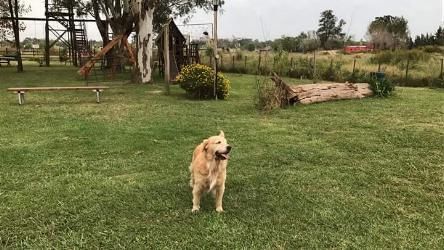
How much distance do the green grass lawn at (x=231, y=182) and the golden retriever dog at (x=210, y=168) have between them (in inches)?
8.8

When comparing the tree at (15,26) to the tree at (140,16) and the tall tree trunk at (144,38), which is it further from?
the tall tree trunk at (144,38)

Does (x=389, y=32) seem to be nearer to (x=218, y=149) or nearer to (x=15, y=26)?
(x=15, y=26)

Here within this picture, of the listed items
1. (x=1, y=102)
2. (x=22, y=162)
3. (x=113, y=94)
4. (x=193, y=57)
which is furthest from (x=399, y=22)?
(x=22, y=162)

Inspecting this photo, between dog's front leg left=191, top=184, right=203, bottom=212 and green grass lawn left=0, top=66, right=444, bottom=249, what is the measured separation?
7 cm

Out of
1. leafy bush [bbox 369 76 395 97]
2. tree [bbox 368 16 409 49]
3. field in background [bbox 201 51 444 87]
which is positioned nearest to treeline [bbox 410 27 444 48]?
tree [bbox 368 16 409 49]

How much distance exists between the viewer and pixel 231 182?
16.9ft

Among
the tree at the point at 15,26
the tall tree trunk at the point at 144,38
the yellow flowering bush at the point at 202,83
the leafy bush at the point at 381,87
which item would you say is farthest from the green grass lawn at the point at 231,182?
the tree at the point at 15,26

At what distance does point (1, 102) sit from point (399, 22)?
44293 mm

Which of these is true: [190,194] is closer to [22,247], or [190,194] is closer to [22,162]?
[22,247]

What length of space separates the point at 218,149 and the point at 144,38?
14506mm

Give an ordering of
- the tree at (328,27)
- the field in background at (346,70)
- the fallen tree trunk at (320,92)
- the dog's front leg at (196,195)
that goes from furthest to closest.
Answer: the tree at (328,27) → the field in background at (346,70) → the fallen tree trunk at (320,92) → the dog's front leg at (196,195)

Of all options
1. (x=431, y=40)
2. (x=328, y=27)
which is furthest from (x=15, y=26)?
(x=328, y=27)

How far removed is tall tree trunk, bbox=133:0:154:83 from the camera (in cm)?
1709

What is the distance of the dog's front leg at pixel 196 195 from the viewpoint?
4.14 meters
